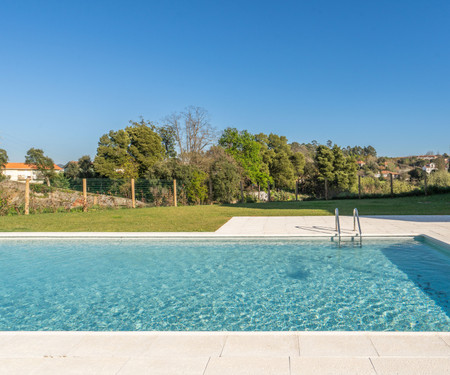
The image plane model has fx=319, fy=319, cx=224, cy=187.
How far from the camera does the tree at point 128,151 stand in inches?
1190

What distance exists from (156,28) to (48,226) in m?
12.4

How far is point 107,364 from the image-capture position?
2.04 m

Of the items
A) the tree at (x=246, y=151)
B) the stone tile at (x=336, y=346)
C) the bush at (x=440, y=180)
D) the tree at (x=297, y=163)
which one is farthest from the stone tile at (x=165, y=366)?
the tree at (x=297, y=163)

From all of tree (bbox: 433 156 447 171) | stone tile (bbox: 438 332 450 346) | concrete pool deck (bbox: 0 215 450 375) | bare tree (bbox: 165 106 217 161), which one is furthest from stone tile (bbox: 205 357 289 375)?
bare tree (bbox: 165 106 217 161)

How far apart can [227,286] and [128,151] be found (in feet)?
97.0

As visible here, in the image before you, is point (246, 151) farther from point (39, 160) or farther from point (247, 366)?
point (39, 160)

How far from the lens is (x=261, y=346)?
2266 mm

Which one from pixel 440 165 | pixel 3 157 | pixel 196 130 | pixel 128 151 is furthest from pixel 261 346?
pixel 3 157

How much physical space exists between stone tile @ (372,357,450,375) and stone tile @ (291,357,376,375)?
0.22 ft

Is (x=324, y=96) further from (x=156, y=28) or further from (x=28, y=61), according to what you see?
(x=28, y=61)

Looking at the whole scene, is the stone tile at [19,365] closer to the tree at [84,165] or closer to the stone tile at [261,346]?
the stone tile at [261,346]

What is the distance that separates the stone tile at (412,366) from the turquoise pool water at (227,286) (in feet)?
3.27

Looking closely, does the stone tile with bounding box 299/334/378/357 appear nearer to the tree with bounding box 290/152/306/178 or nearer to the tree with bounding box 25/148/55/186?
the tree with bounding box 290/152/306/178

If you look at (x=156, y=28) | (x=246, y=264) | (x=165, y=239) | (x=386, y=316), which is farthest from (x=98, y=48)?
(x=386, y=316)
